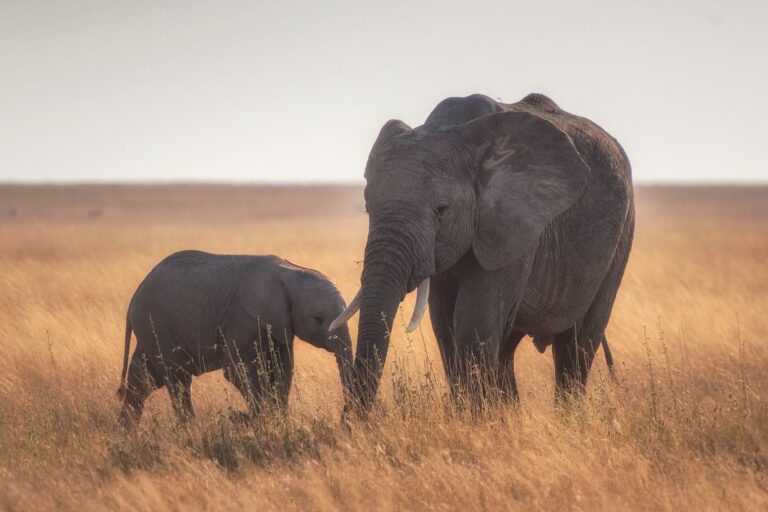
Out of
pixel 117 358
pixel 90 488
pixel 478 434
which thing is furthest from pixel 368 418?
pixel 117 358

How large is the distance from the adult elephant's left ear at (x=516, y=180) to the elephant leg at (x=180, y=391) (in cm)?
286

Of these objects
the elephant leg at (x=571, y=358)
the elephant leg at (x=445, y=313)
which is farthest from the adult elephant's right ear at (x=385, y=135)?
the elephant leg at (x=571, y=358)

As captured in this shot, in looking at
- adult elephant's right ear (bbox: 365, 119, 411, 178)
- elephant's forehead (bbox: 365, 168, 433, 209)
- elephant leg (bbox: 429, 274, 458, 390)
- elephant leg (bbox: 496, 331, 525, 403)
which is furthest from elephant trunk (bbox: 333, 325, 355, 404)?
elephant's forehead (bbox: 365, 168, 433, 209)

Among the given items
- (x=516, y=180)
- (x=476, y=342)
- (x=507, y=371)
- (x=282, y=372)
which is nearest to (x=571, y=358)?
(x=507, y=371)

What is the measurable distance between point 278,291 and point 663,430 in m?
3.23

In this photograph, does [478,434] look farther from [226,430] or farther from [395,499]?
[226,430]

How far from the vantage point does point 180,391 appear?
8.80m

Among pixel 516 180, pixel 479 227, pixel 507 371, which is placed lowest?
pixel 507 371

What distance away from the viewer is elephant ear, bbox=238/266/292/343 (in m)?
8.67

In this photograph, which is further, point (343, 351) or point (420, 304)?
point (343, 351)

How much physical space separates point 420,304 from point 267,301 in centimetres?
249

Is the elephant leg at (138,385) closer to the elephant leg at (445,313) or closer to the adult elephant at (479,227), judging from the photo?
the elephant leg at (445,313)

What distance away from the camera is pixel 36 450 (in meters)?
6.92

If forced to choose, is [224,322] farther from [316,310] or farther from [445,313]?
[445,313]
